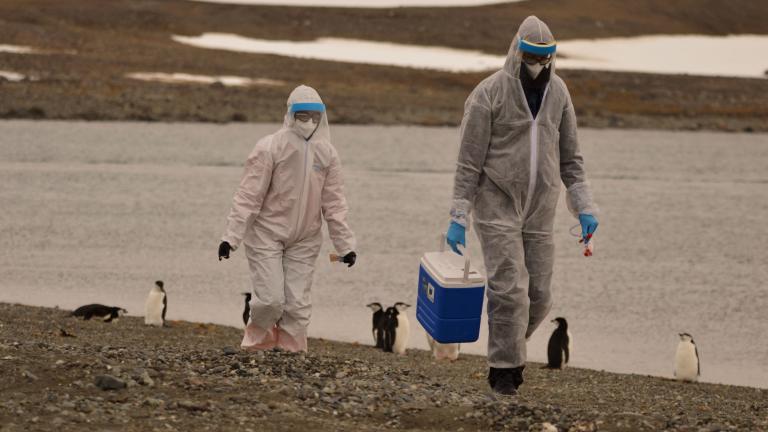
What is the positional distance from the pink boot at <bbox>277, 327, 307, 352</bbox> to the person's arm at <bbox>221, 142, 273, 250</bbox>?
0.70 meters

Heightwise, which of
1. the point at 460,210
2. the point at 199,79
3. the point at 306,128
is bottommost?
the point at 460,210

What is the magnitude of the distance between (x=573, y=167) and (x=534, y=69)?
60 cm

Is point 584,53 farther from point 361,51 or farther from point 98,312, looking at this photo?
point 98,312

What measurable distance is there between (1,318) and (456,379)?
407cm

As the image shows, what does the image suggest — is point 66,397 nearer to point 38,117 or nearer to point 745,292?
point 745,292

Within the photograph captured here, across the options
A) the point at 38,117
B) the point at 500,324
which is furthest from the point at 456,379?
the point at 38,117

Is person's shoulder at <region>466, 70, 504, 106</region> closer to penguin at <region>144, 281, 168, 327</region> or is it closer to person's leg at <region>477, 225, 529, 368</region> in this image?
person's leg at <region>477, 225, 529, 368</region>

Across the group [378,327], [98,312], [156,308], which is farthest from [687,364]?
[98,312]

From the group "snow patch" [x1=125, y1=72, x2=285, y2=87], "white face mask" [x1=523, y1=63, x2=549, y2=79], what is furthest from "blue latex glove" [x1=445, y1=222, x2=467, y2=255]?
"snow patch" [x1=125, y1=72, x2=285, y2=87]

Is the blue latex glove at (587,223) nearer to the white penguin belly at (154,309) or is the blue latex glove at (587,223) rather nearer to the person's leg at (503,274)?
the person's leg at (503,274)

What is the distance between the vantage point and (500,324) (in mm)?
6309

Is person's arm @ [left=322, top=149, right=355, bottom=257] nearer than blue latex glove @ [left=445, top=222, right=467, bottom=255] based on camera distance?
No

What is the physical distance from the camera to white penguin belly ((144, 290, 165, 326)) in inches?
418

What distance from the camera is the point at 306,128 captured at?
737 cm
